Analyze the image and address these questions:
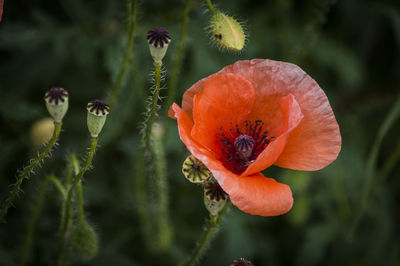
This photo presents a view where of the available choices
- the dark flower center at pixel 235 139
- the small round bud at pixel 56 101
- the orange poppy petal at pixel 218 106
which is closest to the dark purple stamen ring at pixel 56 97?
the small round bud at pixel 56 101

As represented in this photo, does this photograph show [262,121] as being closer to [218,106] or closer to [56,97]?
[218,106]

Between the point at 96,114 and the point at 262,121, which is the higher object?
the point at 96,114

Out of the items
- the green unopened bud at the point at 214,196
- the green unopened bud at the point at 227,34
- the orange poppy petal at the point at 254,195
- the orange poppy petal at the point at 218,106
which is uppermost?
the green unopened bud at the point at 227,34

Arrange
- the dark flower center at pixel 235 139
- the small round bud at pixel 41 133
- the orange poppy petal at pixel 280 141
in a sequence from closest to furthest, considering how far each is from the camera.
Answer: the orange poppy petal at pixel 280 141 < the dark flower center at pixel 235 139 < the small round bud at pixel 41 133

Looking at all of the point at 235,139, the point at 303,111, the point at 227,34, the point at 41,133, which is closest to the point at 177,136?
the point at 41,133

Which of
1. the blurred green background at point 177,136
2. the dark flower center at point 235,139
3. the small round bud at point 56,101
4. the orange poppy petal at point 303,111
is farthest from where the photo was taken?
the blurred green background at point 177,136

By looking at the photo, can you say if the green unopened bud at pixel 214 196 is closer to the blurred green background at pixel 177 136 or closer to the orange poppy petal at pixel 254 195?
the orange poppy petal at pixel 254 195

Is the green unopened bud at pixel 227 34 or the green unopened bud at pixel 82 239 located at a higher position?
the green unopened bud at pixel 227 34
